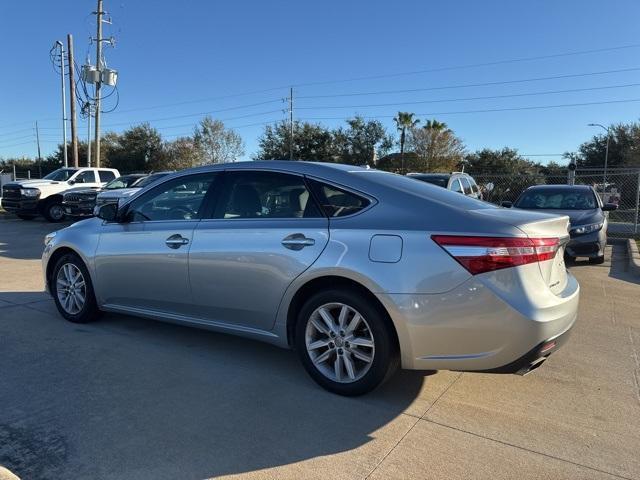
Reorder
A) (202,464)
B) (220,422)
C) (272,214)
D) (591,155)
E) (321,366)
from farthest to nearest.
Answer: (591,155) < (272,214) < (321,366) < (220,422) < (202,464)

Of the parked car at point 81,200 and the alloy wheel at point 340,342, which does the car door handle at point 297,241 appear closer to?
the alloy wheel at point 340,342

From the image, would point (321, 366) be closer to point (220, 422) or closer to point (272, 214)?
point (220, 422)

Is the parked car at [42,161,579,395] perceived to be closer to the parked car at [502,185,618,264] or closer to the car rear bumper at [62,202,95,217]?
the parked car at [502,185,618,264]

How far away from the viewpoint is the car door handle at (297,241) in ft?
12.6

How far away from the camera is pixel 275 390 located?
3.91 metres

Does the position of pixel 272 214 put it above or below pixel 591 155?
below

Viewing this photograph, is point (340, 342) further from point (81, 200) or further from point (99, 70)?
point (99, 70)

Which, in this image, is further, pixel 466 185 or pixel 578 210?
pixel 466 185

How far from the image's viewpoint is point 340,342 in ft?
12.3

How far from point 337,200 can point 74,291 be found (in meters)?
3.16

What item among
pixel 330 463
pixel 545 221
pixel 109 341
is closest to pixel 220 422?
pixel 330 463

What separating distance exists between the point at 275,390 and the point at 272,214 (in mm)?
1315

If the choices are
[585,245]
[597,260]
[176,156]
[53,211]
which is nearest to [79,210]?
[53,211]

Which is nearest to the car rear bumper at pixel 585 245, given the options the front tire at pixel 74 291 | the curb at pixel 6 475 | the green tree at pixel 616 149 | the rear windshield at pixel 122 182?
the front tire at pixel 74 291
